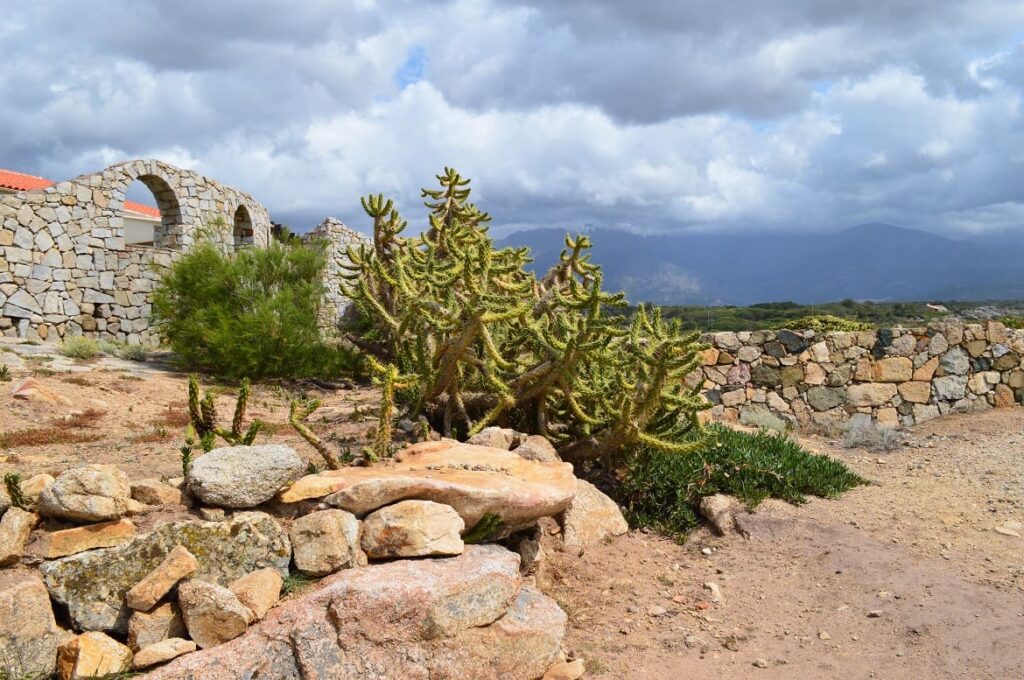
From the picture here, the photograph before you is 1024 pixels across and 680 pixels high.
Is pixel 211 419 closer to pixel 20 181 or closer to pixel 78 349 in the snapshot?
pixel 78 349

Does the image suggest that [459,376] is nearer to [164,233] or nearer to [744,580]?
[744,580]

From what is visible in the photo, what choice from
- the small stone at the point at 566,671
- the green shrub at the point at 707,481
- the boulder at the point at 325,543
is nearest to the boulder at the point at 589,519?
the green shrub at the point at 707,481

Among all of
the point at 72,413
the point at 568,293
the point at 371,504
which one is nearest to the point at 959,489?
the point at 568,293

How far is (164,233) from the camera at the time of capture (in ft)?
51.6

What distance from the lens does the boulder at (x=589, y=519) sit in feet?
17.9

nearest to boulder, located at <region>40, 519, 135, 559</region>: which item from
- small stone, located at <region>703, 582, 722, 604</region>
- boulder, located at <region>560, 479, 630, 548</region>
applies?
boulder, located at <region>560, 479, 630, 548</region>

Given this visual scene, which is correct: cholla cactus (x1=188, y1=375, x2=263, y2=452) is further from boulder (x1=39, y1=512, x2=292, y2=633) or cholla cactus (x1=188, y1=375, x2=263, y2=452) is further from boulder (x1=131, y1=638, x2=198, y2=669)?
boulder (x1=131, y1=638, x2=198, y2=669)

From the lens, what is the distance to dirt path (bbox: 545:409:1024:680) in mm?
4277

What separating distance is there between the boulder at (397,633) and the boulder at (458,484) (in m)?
0.44

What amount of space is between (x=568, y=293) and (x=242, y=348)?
5967 mm

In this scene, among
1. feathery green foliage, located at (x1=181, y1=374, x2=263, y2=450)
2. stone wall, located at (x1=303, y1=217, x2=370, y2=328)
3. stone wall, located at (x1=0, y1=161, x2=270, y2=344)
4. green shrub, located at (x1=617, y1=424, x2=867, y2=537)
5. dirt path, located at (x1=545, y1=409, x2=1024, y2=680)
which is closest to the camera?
dirt path, located at (x1=545, y1=409, x2=1024, y2=680)

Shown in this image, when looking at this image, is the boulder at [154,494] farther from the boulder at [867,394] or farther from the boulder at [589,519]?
the boulder at [867,394]

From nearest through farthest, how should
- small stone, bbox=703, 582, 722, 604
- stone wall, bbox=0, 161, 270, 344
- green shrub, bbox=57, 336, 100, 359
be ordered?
small stone, bbox=703, 582, 722, 604
green shrub, bbox=57, 336, 100, 359
stone wall, bbox=0, 161, 270, 344

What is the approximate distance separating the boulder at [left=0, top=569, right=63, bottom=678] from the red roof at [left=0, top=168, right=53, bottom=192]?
19.3m
